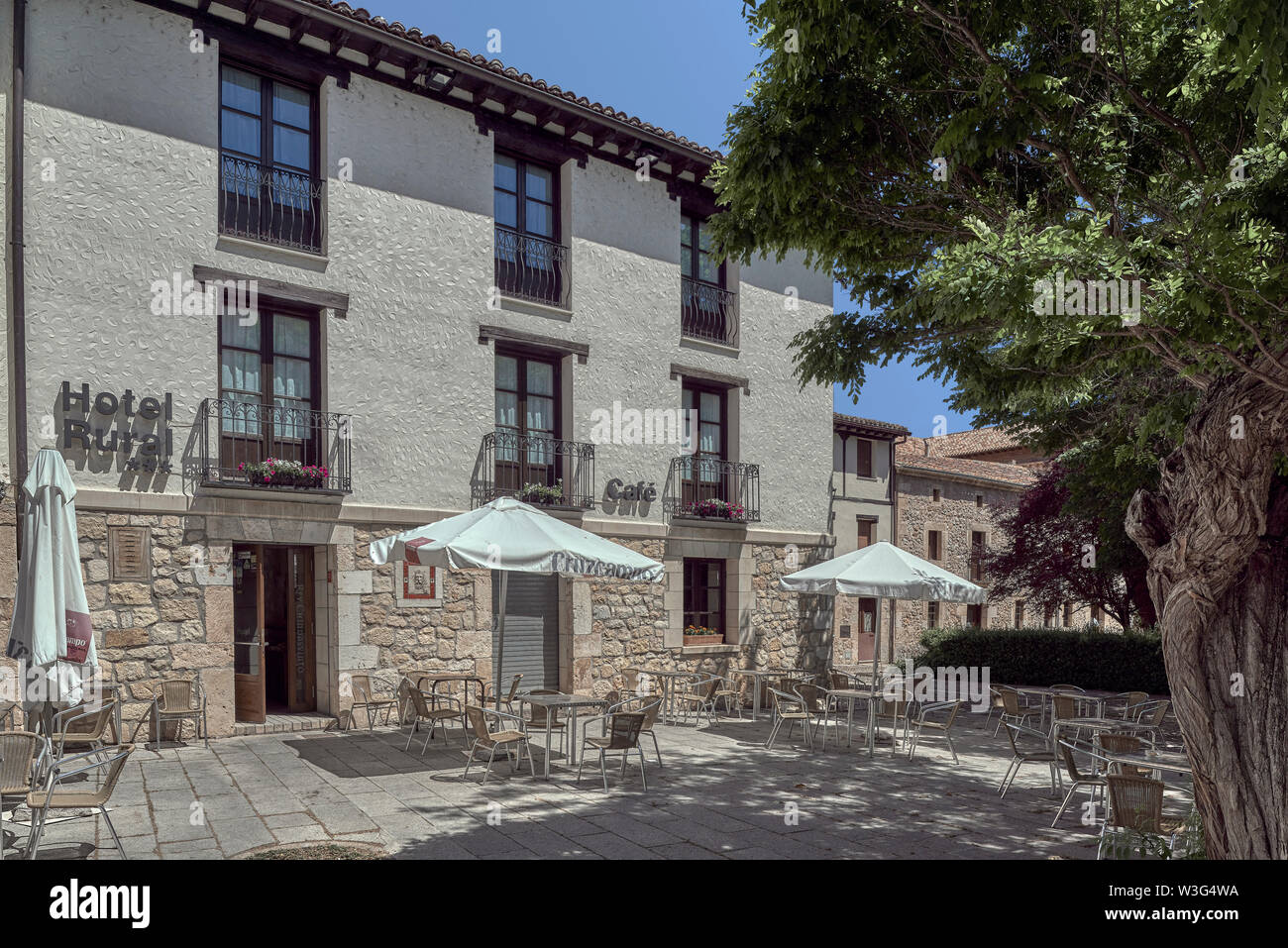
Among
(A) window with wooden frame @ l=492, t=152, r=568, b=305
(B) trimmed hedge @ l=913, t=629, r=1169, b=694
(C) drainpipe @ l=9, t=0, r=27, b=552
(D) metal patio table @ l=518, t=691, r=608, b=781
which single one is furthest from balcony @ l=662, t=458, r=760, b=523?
(C) drainpipe @ l=9, t=0, r=27, b=552

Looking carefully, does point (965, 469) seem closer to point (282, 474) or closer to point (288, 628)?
point (288, 628)

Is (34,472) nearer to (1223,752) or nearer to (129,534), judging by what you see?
(129,534)

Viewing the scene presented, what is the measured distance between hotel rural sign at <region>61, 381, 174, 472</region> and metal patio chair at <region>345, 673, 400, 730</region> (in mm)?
3101

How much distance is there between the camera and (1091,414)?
28.4 ft

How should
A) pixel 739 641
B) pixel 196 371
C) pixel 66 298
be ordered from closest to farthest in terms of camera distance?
pixel 66 298
pixel 196 371
pixel 739 641

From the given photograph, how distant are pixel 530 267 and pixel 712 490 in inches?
179

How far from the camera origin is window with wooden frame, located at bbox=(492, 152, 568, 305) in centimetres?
1302

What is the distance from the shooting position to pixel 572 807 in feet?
23.3

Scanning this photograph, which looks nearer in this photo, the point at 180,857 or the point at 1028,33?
the point at 1028,33

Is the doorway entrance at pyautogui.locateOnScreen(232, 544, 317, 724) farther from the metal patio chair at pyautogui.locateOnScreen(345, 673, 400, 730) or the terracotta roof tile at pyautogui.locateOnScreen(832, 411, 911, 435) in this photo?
the terracotta roof tile at pyautogui.locateOnScreen(832, 411, 911, 435)

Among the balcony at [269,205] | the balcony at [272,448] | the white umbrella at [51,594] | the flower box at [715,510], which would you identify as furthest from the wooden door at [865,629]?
the white umbrella at [51,594]

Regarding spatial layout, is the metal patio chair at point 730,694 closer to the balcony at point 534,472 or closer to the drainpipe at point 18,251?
the balcony at point 534,472
